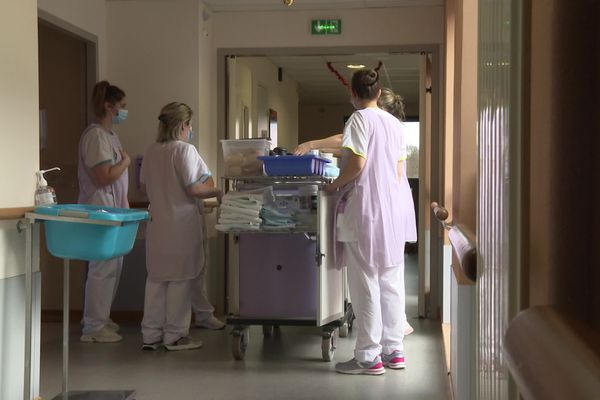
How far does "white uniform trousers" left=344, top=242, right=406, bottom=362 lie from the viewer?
436cm

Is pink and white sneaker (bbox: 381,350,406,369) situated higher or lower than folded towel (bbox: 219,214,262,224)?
lower

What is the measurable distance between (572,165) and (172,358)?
14.7ft

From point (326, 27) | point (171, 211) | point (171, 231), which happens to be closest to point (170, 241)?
point (171, 231)

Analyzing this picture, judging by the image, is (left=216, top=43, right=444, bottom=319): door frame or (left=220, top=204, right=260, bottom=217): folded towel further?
(left=216, top=43, right=444, bottom=319): door frame

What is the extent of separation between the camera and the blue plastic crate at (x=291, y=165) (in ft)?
15.0

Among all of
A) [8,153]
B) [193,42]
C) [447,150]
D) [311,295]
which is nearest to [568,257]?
[8,153]

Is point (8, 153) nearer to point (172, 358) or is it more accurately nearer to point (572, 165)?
point (172, 358)

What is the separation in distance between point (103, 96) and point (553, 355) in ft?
16.6

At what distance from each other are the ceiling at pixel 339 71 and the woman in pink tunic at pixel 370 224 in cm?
322

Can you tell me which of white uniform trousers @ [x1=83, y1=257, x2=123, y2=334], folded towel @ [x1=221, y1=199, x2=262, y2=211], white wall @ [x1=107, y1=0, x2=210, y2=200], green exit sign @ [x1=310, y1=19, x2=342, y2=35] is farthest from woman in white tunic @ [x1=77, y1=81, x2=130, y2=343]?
green exit sign @ [x1=310, y1=19, x2=342, y2=35]

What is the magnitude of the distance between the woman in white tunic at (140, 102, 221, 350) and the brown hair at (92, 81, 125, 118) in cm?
42

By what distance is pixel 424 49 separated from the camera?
245 inches

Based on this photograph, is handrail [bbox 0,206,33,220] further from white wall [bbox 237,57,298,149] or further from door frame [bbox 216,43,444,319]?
white wall [bbox 237,57,298,149]

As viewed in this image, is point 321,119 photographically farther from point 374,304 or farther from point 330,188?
point 374,304
